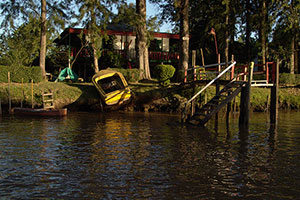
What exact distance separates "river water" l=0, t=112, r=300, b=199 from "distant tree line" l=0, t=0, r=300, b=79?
12307mm

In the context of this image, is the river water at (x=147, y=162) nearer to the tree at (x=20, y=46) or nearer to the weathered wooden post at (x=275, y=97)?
the weathered wooden post at (x=275, y=97)

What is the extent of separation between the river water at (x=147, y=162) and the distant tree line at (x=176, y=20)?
12.3 meters

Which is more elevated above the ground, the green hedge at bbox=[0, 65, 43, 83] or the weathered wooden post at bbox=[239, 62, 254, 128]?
the green hedge at bbox=[0, 65, 43, 83]

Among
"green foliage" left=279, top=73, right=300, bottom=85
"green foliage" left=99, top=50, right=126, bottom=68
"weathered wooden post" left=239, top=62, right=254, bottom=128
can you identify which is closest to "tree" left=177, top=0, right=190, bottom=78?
"green foliage" left=99, top=50, right=126, bottom=68

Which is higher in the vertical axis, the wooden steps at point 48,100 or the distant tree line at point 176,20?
the distant tree line at point 176,20

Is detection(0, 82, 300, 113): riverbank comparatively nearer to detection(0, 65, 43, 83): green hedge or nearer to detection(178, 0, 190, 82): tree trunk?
detection(0, 65, 43, 83): green hedge

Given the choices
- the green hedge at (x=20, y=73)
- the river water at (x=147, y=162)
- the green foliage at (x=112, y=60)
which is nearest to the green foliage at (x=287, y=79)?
the green foliage at (x=112, y=60)

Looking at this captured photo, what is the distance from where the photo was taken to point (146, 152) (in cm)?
1250

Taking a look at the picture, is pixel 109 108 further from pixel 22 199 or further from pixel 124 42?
pixel 22 199

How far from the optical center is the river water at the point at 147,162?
8422 mm

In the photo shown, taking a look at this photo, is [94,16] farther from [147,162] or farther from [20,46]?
[147,162]

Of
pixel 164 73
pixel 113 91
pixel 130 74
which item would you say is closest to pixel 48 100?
pixel 113 91

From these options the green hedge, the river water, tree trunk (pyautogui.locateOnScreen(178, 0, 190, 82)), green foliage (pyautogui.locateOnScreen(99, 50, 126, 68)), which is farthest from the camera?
green foliage (pyautogui.locateOnScreen(99, 50, 126, 68))

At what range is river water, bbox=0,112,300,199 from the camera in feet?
27.6
